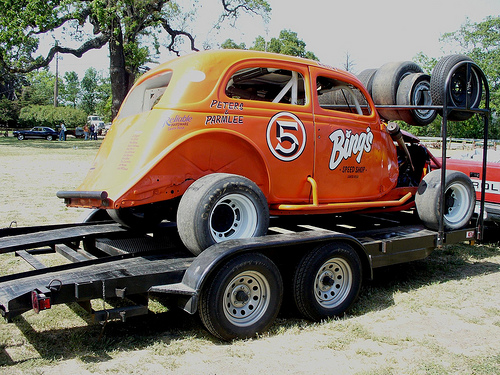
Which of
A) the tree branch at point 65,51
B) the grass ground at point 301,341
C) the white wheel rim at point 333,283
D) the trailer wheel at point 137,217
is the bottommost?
the grass ground at point 301,341

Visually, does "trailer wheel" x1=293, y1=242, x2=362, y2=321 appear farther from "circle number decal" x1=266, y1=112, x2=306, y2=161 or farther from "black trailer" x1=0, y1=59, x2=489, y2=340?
"circle number decal" x1=266, y1=112, x2=306, y2=161

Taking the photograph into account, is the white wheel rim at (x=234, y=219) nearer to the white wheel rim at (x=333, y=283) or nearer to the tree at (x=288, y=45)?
the white wheel rim at (x=333, y=283)

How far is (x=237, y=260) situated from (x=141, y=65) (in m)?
27.5

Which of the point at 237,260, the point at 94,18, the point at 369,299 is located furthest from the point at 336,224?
the point at 94,18

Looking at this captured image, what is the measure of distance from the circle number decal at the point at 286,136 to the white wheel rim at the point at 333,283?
44.9 inches

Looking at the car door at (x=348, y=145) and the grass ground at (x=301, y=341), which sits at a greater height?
the car door at (x=348, y=145)

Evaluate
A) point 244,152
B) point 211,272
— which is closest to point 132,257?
point 211,272

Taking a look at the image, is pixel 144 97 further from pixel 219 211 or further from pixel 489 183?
pixel 489 183

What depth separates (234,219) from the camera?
4695 mm

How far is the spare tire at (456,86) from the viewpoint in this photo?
19.9ft

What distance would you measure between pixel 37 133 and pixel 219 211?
143ft

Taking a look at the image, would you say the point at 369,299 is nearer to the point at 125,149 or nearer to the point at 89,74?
the point at 125,149

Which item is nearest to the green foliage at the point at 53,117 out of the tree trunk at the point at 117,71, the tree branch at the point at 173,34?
the tree branch at the point at 173,34

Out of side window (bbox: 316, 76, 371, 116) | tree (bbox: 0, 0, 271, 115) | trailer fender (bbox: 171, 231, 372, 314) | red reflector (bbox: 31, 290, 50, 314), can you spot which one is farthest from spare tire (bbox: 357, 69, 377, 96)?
tree (bbox: 0, 0, 271, 115)
